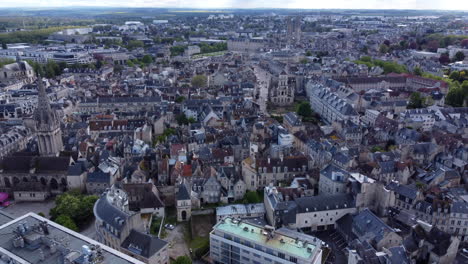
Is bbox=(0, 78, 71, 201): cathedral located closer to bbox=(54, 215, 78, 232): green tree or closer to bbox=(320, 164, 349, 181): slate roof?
bbox=(54, 215, 78, 232): green tree

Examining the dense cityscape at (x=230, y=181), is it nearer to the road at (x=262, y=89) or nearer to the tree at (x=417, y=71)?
the road at (x=262, y=89)

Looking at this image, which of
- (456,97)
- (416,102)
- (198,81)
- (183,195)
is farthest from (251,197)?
(456,97)

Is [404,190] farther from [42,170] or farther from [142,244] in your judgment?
[42,170]

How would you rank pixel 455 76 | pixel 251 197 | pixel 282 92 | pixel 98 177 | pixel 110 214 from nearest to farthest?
1. pixel 110 214
2. pixel 251 197
3. pixel 98 177
4. pixel 282 92
5. pixel 455 76

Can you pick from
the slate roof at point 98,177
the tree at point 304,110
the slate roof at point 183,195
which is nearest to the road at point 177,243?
the slate roof at point 183,195

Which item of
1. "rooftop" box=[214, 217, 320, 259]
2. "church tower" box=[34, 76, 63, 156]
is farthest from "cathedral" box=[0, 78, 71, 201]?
"rooftop" box=[214, 217, 320, 259]

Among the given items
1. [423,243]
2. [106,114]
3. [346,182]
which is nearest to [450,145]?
[346,182]
